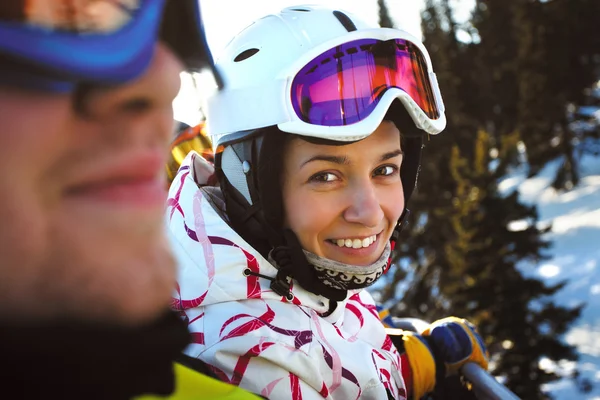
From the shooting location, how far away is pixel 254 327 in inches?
82.1

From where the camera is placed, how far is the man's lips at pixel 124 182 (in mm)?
655

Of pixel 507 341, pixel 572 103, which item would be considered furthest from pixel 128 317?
pixel 572 103

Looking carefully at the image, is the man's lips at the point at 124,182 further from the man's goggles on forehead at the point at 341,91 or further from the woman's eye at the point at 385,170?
the woman's eye at the point at 385,170

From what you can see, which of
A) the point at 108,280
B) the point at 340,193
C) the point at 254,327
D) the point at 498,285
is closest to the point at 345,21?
the point at 340,193

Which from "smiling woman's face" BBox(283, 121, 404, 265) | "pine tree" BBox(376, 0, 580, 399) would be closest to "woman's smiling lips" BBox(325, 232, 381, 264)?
"smiling woman's face" BBox(283, 121, 404, 265)

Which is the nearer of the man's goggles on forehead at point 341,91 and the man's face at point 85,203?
the man's face at point 85,203

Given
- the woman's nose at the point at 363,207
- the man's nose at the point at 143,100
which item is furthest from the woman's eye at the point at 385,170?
the man's nose at the point at 143,100

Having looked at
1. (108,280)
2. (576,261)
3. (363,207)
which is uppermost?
(108,280)

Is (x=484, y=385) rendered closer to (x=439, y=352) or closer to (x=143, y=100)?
(x=439, y=352)

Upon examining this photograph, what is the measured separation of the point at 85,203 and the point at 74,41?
18 cm

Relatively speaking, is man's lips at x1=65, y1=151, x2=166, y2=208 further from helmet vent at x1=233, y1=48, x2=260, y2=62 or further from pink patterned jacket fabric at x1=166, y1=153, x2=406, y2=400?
helmet vent at x1=233, y1=48, x2=260, y2=62

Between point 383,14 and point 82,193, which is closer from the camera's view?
point 82,193

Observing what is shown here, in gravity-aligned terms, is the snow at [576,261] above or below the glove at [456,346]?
below

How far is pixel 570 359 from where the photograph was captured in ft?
23.7
